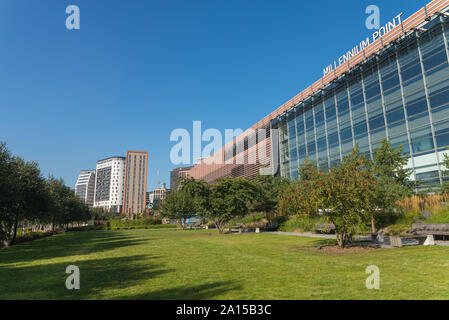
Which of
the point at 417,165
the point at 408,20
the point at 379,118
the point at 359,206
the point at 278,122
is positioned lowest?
the point at 359,206

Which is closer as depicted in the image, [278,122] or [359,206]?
[359,206]

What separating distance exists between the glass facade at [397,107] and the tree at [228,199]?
10.4 meters

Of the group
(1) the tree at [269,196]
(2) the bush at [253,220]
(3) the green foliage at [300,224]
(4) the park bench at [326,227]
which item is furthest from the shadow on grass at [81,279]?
(2) the bush at [253,220]

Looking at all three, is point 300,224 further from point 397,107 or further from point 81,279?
point 81,279

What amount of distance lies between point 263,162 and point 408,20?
133 feet

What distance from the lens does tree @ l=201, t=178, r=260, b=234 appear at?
32469 millimetres

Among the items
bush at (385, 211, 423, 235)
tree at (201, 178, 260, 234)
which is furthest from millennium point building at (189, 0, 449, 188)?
tree at (201, 178, 260, 234)

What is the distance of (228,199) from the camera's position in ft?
107

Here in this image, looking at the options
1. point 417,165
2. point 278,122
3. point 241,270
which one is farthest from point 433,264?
point 278,122

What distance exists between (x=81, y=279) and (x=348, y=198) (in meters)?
11.8

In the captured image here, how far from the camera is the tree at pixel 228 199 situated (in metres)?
32.5

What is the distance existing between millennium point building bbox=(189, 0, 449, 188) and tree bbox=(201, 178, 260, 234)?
1151 cm
